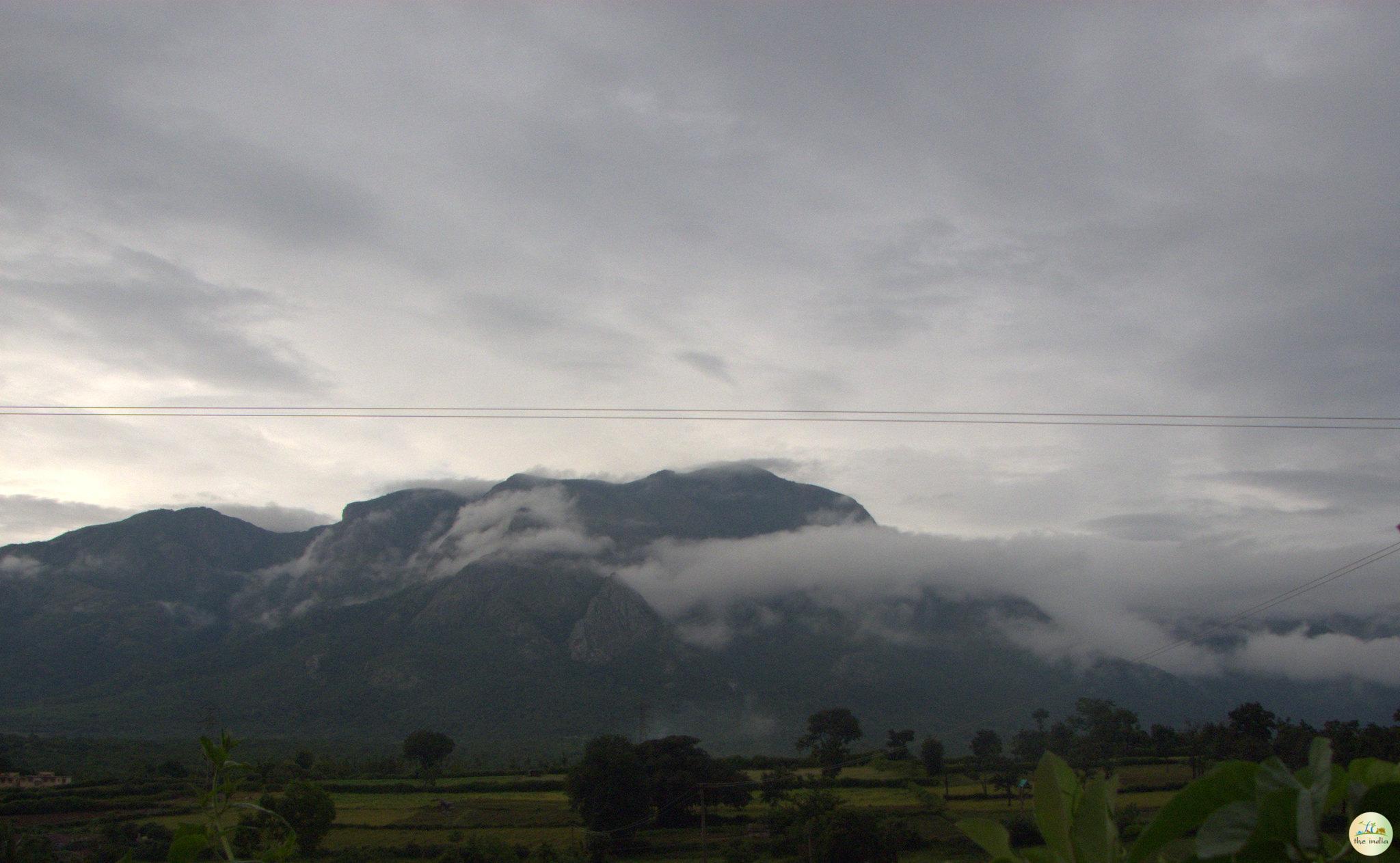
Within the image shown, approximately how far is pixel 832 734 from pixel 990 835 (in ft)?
361

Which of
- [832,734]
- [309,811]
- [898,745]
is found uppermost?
[309,811]

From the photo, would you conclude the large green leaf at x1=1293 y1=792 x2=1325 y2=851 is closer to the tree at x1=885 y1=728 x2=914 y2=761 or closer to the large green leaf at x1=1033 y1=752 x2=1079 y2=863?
the large green leaf at x1=1033 y1=752 x2=1079 y2=863

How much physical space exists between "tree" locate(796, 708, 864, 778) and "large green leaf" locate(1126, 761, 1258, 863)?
10703 centimetres

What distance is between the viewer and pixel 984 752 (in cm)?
8894

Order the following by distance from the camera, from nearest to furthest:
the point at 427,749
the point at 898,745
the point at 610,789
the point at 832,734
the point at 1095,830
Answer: the point at 1095,830 < the point at 610,789 < the point at 898,745 < the point at 427,749 < the point at 832,734

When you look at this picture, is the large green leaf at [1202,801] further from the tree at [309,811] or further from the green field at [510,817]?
the tree at [309,811]

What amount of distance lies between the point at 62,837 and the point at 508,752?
97.7m

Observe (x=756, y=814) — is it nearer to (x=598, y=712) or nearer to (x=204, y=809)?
(x=204, y=809)

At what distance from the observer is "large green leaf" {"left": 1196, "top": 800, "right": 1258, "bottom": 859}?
1225 mm

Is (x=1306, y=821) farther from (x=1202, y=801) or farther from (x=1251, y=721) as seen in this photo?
(x=1251, y=721)

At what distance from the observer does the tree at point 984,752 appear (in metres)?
79.8

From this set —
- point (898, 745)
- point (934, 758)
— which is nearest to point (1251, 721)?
point (934, 758)

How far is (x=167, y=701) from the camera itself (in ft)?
563

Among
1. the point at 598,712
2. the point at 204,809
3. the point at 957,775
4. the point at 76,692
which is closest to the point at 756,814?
the point at 957,775
